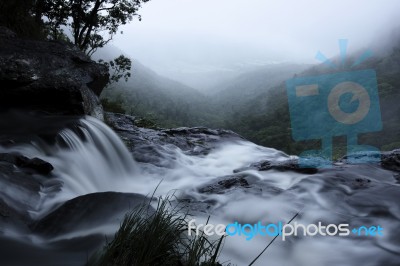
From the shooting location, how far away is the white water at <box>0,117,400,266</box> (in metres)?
4.29

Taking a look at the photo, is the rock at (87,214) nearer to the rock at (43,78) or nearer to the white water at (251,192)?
the white water at (251,192)

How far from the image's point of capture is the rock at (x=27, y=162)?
5.10 meters

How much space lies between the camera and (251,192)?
6367 mm

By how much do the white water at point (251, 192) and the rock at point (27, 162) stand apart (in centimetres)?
25

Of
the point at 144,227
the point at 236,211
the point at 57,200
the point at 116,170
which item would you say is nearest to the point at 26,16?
the point at 116,170

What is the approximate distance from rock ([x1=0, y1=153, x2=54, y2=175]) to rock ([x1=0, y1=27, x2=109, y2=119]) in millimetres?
2731

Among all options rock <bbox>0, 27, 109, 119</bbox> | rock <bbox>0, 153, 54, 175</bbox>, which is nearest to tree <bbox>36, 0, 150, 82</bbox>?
rock <bbox>0, 27, 109, 119</bbox>

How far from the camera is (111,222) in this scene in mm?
3670

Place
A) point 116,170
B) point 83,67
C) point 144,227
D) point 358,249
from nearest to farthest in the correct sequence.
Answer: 1. point 144,227
2. point 358,249
3. point 116,170
4. point 83,67

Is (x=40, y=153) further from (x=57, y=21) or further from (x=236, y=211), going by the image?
(x=57, y=21)

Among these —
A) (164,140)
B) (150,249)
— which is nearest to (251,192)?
(150,249)

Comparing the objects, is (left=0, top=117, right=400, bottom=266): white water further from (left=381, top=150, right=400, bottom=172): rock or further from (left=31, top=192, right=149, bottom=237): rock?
(left=31, top=192, right=149, bottom=237): rock

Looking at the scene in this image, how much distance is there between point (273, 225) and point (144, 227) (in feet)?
9.85

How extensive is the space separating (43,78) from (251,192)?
5383mm
